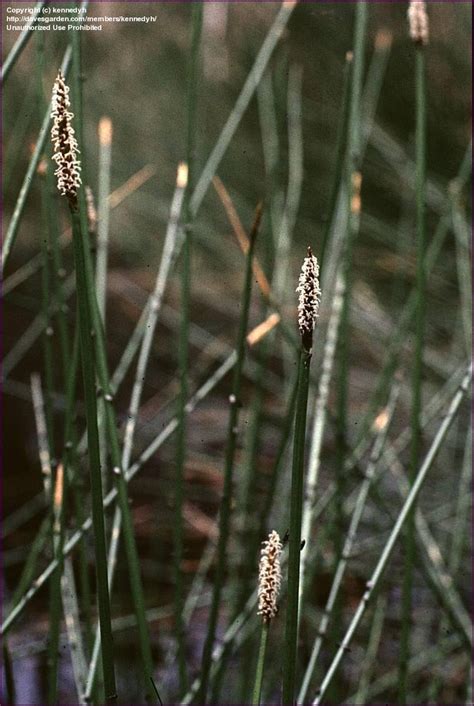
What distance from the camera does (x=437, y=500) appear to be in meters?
1.33

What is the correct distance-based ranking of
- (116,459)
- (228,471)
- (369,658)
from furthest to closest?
(369,658), (228,471), (116,459)

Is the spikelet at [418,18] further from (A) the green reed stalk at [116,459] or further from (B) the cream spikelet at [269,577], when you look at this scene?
(B) the cream spikelet at [269,577]

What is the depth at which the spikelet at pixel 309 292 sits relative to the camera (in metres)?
0.29

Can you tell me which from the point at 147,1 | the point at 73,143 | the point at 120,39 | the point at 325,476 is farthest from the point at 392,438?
the point at 73,143

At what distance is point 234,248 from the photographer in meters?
1.70

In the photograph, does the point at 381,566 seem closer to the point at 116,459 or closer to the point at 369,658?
the point at 116,459

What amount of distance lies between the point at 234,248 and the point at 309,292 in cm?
141

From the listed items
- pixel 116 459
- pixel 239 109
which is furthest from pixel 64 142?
pixel 239 109

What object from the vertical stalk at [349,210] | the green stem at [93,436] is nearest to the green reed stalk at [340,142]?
the vertical stalk at [349,210]

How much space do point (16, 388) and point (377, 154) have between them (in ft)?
2.36

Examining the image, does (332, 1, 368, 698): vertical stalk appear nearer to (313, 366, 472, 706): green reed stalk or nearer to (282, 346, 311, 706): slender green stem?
(313, 366, 472, 706): green reed stalk

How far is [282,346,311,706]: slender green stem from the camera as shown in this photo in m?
0.33

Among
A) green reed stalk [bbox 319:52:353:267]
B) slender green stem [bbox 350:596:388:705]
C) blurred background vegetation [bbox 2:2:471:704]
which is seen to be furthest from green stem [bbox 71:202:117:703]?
blurred background vegetation [bbox 2:2:471:704]

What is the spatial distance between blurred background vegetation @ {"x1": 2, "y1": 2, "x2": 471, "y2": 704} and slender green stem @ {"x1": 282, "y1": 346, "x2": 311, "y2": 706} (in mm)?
706
